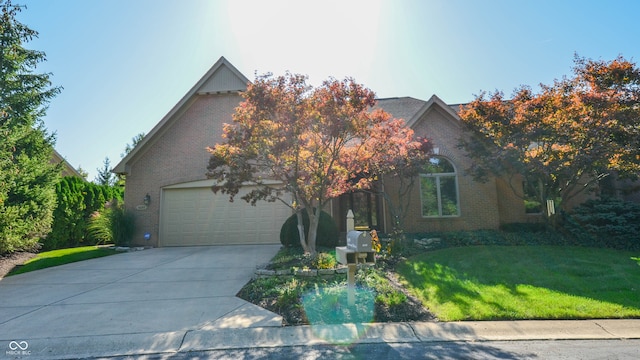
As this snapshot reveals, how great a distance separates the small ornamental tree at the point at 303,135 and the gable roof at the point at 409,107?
5.65m

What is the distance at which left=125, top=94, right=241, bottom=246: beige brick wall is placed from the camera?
46.5ft

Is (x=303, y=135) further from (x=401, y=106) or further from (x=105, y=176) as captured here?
(x=105, y=176)

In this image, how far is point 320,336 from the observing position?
444 centimetres

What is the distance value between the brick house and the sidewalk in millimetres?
8765

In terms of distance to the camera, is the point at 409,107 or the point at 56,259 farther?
the point at 409,107

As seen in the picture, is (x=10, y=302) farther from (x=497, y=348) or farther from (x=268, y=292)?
(x=497, y=348)

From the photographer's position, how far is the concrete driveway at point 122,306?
4398mm

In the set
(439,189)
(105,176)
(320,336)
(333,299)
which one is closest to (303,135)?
(333,299)

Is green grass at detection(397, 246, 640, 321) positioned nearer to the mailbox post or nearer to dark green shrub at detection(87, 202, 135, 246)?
the mailbox post

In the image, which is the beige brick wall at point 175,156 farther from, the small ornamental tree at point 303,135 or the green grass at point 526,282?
the green grass at point 526,282

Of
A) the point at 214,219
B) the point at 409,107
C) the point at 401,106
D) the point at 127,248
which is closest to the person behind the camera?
the point at 127,248

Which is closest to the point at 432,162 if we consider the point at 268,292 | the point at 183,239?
the point at 268,292

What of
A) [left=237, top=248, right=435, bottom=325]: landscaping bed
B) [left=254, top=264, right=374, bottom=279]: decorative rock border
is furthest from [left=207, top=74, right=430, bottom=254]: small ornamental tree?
[left=237, top=248, right=435, bottom=325]: landscaping bed

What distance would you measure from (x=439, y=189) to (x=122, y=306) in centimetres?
1165
